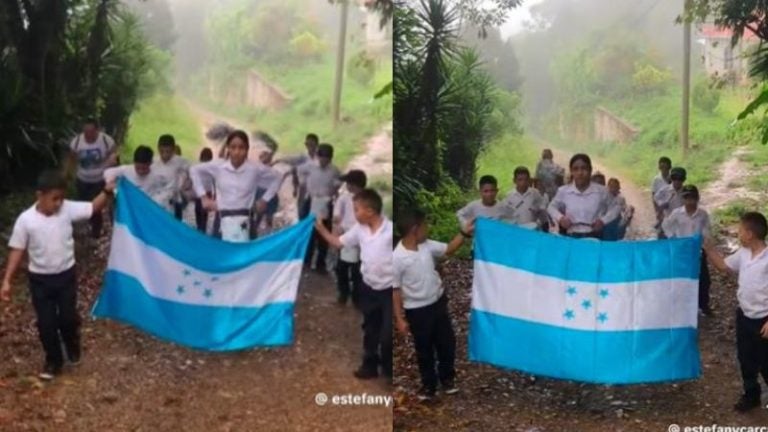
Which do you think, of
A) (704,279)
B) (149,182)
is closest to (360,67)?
(149,182)

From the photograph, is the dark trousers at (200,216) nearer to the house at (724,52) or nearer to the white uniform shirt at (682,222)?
the white uniform shirt at (682,222)

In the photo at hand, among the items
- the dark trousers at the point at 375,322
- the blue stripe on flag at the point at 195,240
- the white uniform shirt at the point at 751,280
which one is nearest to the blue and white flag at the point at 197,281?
the blue stripe on flag at the point at 195,240

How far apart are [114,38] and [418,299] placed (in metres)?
1.23

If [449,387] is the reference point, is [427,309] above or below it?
above

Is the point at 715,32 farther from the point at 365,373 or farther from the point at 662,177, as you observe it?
the point at 365,373

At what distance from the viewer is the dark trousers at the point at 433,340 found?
3.04m

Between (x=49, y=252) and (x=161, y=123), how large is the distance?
507mm

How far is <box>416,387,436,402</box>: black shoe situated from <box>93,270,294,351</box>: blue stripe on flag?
1.43 feet

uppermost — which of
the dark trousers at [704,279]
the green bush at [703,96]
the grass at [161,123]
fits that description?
the green bush at [703,96]

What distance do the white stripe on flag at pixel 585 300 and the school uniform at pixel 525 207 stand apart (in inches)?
6.2

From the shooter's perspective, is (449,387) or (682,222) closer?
(682,222)

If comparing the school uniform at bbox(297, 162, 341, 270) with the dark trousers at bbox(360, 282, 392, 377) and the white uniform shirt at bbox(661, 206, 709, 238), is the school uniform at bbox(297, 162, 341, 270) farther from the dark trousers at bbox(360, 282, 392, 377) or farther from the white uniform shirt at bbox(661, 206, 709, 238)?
the white uniform shirt at bbox(661, 206, 709, 238)

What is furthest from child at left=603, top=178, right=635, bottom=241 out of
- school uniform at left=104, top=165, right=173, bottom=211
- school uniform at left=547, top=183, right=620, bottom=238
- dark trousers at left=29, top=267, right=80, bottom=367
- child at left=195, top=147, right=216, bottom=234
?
dark trousers at left=29, top=267, right=80, bottom=367

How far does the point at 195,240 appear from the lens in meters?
3.00
